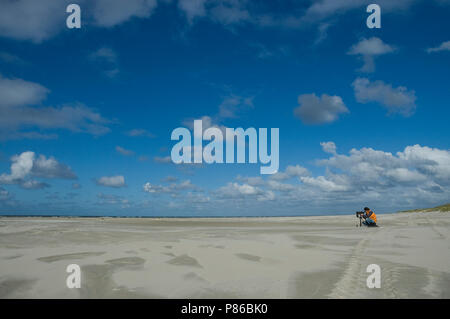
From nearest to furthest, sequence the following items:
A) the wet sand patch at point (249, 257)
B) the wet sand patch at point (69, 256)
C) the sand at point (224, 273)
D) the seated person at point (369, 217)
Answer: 1. the sand at point (224, 273)
2. the wet sand patch at point (69, 256)
3. the wet sand patch at point (249, 257)
4. the seated person at point (369, 217)

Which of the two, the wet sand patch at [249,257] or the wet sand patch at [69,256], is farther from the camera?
the wet sand patch at [249,257]

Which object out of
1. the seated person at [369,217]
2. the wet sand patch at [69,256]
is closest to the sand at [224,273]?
the wet sand patch at [69,256]

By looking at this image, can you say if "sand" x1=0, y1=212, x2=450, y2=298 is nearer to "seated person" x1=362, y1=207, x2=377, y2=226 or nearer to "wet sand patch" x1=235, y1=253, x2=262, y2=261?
"wet sand patch" x1=235, y1=253, x2=262, y2=261

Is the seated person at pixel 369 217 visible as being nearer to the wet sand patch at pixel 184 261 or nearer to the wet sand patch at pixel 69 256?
the wet sand patch at pixel 184 261

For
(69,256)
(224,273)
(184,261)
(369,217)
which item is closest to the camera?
(224,273)

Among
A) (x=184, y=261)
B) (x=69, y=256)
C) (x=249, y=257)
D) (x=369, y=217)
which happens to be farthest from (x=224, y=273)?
(x=369, y=217)

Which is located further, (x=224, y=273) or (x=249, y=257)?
(x=249, y=257)

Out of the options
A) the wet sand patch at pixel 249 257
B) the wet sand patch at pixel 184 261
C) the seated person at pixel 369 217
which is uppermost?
the wet sand patch at pixel 184 261

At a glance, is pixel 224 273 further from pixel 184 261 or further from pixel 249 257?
pixel 249 257

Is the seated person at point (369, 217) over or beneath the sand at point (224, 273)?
beneath

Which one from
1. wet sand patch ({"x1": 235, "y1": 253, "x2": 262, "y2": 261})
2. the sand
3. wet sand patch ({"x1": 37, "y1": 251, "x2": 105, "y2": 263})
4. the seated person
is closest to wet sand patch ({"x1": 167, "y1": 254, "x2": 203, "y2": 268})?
the sand
